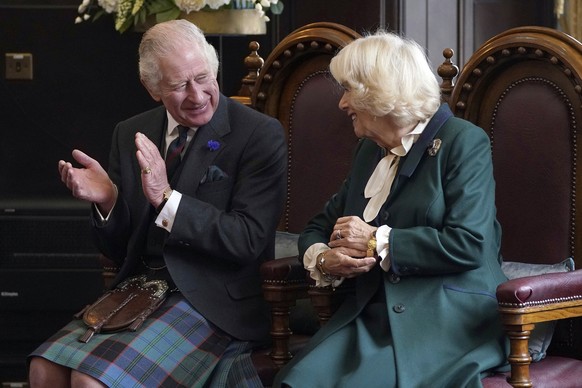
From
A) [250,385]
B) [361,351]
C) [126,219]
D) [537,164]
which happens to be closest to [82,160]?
[126,219]

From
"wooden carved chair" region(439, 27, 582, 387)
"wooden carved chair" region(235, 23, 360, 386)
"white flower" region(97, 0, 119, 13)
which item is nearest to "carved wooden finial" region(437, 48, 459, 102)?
"wooden carved chair" region(439, 27, 582, 387)

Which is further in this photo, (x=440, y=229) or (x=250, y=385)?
(x=250, y=385)

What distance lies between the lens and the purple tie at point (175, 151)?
11.1 feet

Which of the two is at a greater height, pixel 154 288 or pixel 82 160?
pixel 82 160

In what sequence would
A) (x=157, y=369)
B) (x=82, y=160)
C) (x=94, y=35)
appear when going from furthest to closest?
(x=94, y=35)
(x=82, y=160)
(x=157, y=369)

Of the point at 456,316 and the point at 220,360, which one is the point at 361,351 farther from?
the point at 220,360

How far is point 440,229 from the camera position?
2.92m

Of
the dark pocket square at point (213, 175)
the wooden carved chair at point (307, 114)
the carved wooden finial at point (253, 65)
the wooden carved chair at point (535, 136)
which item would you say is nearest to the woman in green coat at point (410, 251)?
the wooden carved chair at point (535, 136)

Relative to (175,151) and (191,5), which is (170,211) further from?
(191,5)

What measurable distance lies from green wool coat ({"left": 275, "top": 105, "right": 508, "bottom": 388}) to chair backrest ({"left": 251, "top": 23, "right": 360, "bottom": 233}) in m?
0.78

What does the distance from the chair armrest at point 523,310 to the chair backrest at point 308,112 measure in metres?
1.06

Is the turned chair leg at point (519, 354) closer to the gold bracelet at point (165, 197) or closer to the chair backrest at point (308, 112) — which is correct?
the gold bracelet at point (165, 197)

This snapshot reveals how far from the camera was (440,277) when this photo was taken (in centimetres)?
292

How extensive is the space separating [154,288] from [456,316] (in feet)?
2.87
